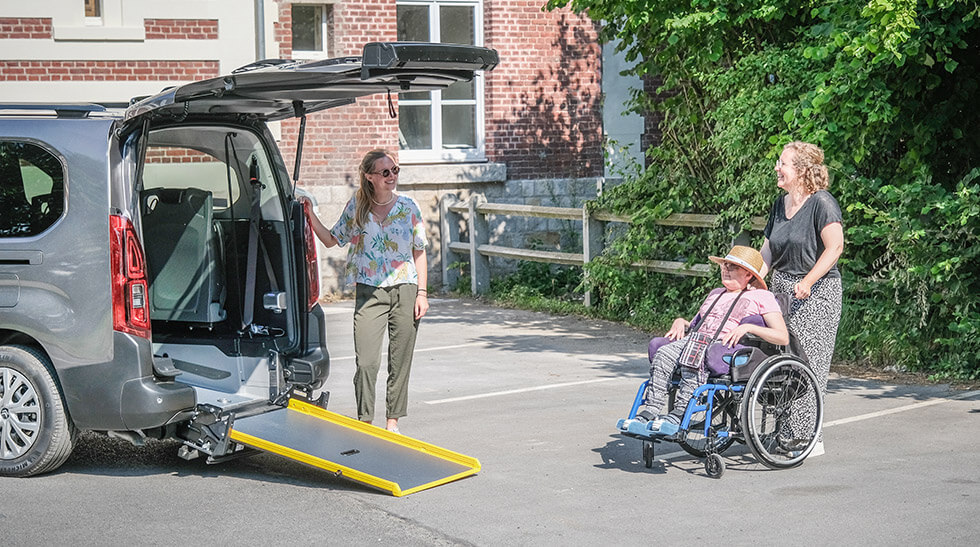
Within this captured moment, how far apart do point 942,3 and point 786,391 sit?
11.4ft

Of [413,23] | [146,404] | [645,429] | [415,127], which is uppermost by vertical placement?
[413,23]

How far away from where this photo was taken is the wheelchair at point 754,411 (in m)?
6.88

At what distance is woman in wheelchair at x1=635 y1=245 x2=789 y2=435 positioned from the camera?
6.95 m

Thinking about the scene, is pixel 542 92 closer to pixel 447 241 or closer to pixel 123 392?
pixel 447 241

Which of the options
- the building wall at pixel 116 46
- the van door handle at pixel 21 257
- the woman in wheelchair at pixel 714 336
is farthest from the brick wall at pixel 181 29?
the woman in wheelchair at pixel 714 336

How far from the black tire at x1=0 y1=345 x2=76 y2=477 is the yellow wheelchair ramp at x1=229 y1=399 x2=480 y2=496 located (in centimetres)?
94

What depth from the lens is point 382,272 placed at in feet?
25.7

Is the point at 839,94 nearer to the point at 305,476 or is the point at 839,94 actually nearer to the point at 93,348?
the point at 305,476

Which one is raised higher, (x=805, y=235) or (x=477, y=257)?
(x=805, y=235)

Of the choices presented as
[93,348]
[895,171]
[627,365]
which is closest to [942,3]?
[895,171]

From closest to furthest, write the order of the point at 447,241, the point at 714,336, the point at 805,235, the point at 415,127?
the point at 714,336, the point at 805,235, the point at 447,241, the point at 415,127

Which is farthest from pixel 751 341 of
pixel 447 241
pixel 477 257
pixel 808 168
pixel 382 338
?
pixel 447 241

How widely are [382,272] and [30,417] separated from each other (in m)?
2.18

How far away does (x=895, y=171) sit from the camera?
10.6 m
